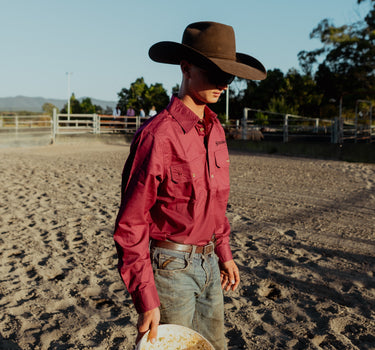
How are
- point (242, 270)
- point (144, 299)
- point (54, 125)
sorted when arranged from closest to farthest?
point (144, 299), point (242, 270), point (54, 125)

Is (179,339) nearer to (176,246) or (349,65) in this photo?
(176,246)

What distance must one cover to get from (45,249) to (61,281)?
0.97 meters

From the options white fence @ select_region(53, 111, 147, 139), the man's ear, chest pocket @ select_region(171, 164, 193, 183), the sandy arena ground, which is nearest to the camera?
chest pocket @ select_region(171, 164, 193, 183)

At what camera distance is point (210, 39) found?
1.74 metres

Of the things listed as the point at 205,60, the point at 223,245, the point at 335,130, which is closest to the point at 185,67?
the point at 205,60

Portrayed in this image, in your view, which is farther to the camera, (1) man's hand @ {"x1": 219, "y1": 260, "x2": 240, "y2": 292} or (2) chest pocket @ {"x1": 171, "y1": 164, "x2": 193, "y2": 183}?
(1) man's hand @ {"x1": 219, "y1": 260, "x2": 240, "y2": 292}

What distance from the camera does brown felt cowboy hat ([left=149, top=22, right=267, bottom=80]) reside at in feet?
5.62

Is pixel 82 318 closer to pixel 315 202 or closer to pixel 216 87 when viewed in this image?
pixel 216 87

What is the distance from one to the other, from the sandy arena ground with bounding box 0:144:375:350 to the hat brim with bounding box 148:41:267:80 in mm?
1929

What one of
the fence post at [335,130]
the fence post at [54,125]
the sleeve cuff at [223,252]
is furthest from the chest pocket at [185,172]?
the fence post at [54,125]

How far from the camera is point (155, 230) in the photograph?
176 cm

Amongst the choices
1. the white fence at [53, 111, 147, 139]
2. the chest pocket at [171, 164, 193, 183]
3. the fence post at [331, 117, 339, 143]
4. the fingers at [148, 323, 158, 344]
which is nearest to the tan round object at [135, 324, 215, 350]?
the fingers at [148, 323, 158, 344]

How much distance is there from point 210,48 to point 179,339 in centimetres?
113

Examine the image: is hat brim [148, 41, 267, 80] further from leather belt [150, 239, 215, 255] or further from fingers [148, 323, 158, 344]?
fingers [148, 323, 158, 344]
